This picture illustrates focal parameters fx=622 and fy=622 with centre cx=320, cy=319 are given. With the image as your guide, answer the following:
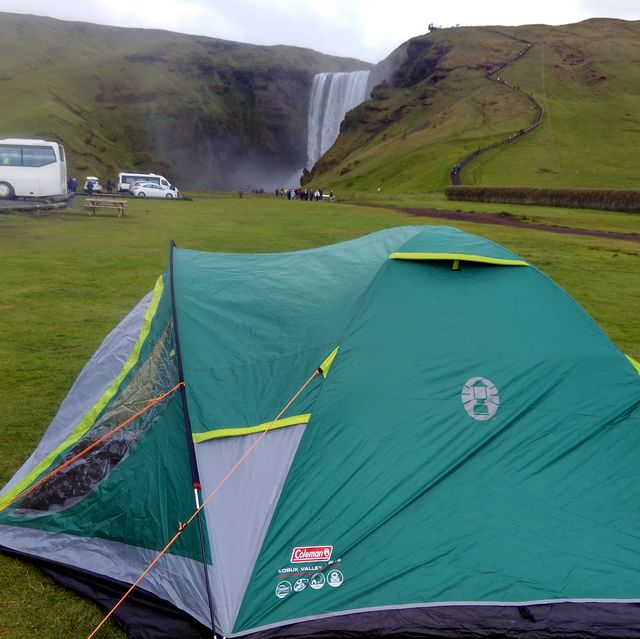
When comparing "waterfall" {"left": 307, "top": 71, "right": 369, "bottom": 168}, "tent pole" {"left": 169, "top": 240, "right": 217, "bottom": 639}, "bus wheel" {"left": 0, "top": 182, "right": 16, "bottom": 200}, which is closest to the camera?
"tent pole" {"left": 169, "top": 240, "right": 217, "bottom": 639}

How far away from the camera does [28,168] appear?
26578 mm

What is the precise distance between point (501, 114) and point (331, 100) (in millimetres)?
30297

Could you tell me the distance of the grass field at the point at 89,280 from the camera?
3697 mm

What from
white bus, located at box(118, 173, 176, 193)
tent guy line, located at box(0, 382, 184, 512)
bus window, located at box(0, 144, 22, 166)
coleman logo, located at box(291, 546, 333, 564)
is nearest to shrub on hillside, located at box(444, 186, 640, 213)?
white bus, located at box(118, 173, 176, 193)

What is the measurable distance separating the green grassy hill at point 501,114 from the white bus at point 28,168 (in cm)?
3705

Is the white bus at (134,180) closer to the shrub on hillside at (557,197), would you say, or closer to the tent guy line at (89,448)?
the shrub on hillside at (557,197)

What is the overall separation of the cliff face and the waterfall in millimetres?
5086

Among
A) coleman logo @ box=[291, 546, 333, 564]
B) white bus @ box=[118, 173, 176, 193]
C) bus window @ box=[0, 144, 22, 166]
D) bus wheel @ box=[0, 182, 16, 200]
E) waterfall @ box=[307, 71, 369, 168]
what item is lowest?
white bus @ box=[118, 173, 176, 193]

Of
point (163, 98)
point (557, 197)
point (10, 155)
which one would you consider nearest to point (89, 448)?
point (10, 155)

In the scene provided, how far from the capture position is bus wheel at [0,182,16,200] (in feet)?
87.6

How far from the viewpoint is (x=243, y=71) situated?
318 feet

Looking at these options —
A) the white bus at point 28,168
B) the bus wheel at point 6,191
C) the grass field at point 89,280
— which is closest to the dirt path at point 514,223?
the grass field at point 89,280

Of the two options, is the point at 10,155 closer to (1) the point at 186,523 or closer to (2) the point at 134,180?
(2) the point at 134,180

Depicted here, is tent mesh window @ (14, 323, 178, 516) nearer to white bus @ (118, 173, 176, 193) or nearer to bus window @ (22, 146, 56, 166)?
bus window @ (22, 146, 56, 166)
